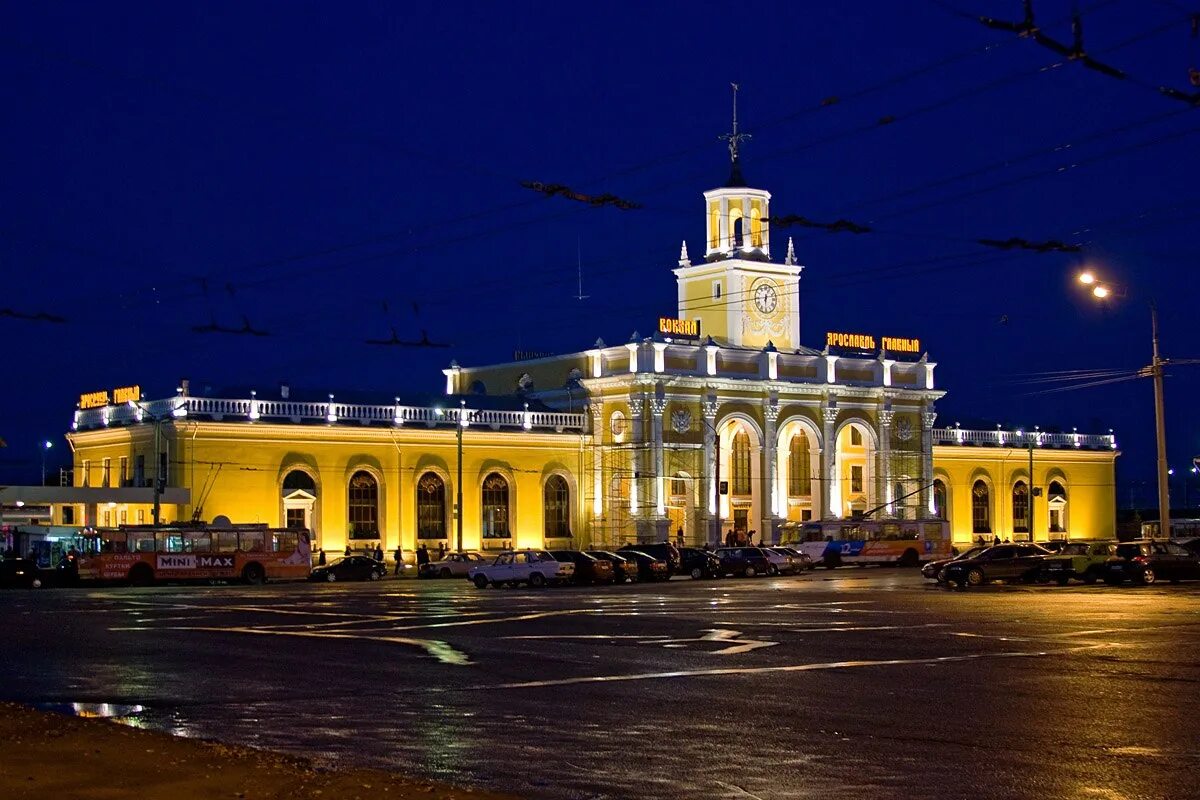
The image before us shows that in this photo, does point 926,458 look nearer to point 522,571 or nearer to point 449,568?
point 449,568

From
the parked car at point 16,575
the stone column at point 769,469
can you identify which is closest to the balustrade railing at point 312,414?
the stone column at point 769,469

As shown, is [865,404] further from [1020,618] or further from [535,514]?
[1020,618]

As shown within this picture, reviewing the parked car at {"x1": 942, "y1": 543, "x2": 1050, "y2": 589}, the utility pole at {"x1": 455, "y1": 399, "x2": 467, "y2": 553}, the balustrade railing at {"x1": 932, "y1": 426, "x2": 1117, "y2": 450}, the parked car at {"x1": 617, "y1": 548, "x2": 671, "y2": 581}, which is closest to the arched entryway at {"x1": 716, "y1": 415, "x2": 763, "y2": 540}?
the balustrade railing at {"x1": 932, "y1": 426, "x2": 1117, "y2": 450}

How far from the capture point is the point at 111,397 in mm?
68188

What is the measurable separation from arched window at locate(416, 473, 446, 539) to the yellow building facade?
9 centimetres

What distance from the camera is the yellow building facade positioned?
65375mm

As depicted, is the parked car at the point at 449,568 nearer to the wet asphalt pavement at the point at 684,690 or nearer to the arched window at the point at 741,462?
the arched window at the point at 741,462

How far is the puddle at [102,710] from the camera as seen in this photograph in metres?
15.3

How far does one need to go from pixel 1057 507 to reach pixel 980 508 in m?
5.66

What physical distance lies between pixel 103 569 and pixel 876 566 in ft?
115

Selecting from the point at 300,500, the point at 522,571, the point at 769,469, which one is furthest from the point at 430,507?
the point at 522,571

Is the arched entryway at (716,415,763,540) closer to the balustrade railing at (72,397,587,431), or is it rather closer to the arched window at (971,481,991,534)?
the balustrade railing at (72,397,587,431)

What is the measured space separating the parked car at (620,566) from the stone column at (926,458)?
102 ft

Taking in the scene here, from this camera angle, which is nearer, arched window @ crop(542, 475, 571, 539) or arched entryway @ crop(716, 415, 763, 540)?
arched window @ crop(542, 475, 571, 539)
